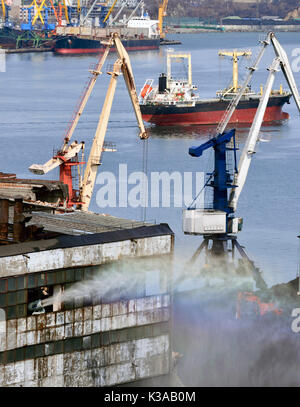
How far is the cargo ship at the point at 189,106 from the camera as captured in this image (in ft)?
345

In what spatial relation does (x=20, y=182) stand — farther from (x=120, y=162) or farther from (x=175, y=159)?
(x=175, y=159)

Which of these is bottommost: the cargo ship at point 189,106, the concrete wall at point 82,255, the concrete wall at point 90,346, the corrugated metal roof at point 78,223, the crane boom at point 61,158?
the concrete wall at point 90,346

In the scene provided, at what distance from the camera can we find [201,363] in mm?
35125

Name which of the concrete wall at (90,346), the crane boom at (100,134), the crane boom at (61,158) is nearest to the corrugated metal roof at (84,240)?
the concrete wall at (90,346)

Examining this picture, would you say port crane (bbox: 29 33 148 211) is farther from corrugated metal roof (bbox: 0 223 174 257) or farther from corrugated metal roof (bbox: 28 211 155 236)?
corrugated metal roof (bbox: 0 223 174 257)

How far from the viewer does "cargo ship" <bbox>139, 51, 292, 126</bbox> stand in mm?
105062

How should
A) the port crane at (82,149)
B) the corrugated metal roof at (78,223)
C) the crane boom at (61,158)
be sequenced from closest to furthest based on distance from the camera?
the corrugated metal roof at (78,223)
the crane boom at (61,158)
the port crane at (82,149)

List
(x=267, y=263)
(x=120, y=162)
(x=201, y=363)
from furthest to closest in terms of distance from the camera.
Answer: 1. (x=120, y=162)
2. (x=267, y=263)
3. (x=201, y=363)

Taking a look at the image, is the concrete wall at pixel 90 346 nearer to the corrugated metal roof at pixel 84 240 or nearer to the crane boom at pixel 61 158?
the corrugated metal roof at pixel 84 240

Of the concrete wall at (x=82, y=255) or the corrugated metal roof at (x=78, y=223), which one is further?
the corrugated metal roof at (x=78, y=223)

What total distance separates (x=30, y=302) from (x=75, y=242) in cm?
203

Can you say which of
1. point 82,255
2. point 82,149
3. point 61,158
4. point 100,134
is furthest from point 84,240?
point 100,134

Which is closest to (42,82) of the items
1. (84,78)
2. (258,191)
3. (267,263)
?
(84,78)

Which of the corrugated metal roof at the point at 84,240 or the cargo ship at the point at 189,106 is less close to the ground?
the cargo ship at the point at 189,106
